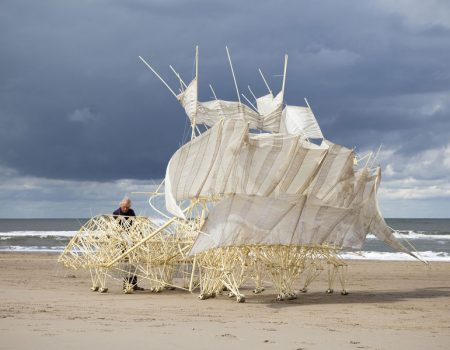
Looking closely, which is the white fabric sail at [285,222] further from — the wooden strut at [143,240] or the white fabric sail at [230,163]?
the wooden strut at [143,240]

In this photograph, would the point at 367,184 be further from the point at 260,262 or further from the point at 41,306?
the point at 41,306

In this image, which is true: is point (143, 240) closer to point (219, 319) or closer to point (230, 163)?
point (230, 163)

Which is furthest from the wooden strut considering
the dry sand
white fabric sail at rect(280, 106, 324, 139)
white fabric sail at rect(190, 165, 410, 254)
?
white fabric sail at rect(280, 106, 324, 139)

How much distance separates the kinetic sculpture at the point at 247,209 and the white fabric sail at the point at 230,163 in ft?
0.06

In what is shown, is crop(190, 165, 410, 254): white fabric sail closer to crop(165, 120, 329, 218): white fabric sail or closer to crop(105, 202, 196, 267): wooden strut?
crop(165, 120, 329, 218): white fabric sail

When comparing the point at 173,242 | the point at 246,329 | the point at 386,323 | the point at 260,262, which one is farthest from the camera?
the point at 173,242

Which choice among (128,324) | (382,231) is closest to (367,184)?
(382,231)

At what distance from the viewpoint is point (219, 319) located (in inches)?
397

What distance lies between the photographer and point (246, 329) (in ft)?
29.7

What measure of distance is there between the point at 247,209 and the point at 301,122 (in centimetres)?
295

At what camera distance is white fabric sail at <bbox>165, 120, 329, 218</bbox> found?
37.2 feet

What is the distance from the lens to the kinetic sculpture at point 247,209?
11.5 metres

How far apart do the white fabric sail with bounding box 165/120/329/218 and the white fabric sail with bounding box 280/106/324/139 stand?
5.46 feet

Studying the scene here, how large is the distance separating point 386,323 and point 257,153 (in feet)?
11.5
